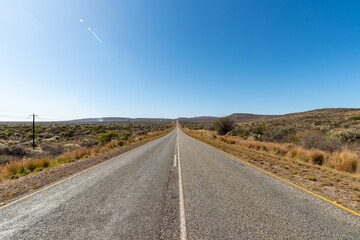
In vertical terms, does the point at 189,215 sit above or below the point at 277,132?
below

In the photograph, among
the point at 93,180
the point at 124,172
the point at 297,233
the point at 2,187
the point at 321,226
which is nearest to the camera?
the point at 297,233

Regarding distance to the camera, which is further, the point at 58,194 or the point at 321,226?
the point at 58,194

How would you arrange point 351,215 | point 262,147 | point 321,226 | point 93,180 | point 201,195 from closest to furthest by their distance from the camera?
point 321,226, point 351,215, point 201,195, point 93,180, point 262,147

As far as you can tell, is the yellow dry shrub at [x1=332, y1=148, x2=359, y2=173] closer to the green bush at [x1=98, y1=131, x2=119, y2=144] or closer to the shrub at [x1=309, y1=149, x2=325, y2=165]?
the shrub at [x1=309, y1=149, x2=325, y2=165]

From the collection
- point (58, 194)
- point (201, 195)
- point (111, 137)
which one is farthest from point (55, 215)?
point (111, 137)

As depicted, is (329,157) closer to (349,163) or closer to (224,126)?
(349,163)

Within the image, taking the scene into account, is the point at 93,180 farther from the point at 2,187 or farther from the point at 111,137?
the point at 111,137

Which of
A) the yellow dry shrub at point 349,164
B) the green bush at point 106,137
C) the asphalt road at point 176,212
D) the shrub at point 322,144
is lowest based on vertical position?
the green bush at point 106,137

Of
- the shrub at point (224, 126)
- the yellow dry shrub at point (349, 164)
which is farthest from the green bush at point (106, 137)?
the yellow dry shrub at point (349, 164)

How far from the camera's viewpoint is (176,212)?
3.67m

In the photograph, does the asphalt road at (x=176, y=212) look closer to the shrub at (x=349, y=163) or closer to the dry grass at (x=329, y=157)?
the shrub at (x=349, y=163)

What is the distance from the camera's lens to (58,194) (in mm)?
4746

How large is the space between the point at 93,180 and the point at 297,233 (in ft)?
22.7

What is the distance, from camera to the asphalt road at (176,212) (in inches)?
114
